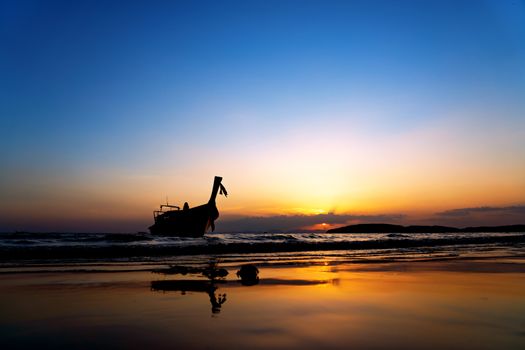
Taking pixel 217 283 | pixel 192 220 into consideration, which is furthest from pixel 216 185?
pixel 217 283

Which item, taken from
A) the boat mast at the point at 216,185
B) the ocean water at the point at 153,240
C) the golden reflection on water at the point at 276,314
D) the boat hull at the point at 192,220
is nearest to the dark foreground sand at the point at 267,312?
the golden reflection on water at the point at 276,314

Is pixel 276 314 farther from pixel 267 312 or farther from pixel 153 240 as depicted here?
pixel 153 240

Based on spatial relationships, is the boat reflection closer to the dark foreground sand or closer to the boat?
the dark foreground sand

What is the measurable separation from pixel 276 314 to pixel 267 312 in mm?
202

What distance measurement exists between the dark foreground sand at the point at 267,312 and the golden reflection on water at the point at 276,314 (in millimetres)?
15

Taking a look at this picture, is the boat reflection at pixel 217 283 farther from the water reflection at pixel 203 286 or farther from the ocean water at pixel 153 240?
the ocean water at pixel 153 240

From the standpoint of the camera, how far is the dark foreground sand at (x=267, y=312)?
4.67 meters

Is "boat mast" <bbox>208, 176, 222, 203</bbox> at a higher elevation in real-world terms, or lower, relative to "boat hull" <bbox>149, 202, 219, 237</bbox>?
higher

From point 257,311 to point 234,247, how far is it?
1963 centimetres

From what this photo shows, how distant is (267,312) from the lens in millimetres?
6254

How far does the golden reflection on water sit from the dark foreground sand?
0.01 meters

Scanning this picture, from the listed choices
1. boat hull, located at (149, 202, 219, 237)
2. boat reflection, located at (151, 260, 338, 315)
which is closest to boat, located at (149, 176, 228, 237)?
boat hull, located at (149, 202, 219, 237)

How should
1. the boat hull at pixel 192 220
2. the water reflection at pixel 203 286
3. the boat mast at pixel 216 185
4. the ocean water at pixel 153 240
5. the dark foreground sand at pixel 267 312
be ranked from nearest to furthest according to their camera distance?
1. the dark foreground sand at pixel 267 312
2. the water reflection at pixel 203 286
3. the ocean water at pixel 153 240
4. the boat mast at pixel 216 185
5. the boat hull at pixel 192 220

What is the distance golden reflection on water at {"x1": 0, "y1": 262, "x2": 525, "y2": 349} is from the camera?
15.4 ft
